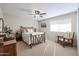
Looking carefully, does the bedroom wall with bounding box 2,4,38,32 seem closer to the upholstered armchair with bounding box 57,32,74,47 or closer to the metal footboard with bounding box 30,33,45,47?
the metal footboard with bounding box 30,33,45,47

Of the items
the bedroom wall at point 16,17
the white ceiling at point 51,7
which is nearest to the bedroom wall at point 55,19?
the white ceiling at point 51,7

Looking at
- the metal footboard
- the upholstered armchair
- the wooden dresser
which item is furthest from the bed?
the upholstered armchair

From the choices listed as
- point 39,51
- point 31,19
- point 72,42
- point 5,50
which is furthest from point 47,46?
point 5,50

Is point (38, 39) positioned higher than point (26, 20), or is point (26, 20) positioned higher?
point (26, 20)

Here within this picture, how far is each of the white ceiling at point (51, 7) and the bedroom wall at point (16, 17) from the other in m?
0.02

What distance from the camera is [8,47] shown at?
167 centimetres

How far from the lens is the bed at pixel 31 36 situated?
170cm

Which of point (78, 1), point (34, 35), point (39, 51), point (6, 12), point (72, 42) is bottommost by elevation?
point (39, 51)

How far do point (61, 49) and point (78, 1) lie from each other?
0.89m

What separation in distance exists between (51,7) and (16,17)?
648mm

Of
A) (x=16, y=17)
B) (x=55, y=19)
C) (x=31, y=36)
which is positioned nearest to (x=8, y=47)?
(x=31, y=36)

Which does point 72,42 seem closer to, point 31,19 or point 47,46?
point 47,46

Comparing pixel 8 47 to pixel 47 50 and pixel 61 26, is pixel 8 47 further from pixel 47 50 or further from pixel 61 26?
pixel 61 26

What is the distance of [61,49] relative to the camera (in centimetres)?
171
